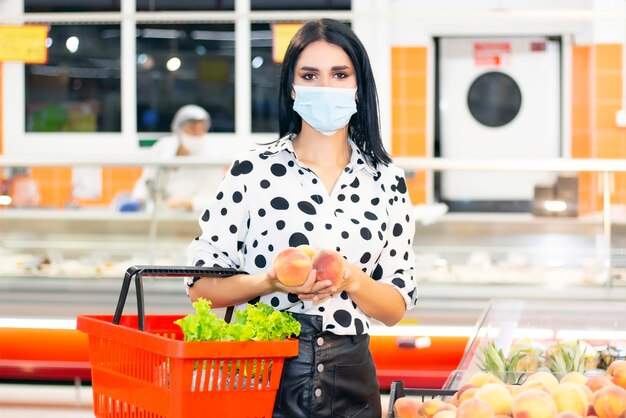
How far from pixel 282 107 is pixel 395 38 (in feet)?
21.1

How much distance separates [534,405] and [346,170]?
0.74 m

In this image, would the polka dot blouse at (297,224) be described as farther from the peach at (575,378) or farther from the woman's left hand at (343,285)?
the peach at (575,378)

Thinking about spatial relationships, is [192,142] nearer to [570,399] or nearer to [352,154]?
[352,154]

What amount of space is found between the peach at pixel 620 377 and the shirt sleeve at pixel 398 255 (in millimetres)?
466

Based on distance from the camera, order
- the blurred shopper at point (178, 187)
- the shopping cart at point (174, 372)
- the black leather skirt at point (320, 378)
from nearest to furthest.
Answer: the shopping cart at point (174, 372), the black leather skirt at point (320, 378), the blurred shopper at point (178, 187)

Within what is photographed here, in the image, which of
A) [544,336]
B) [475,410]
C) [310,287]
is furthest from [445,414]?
[544,336]

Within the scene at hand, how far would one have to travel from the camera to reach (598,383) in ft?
6.47

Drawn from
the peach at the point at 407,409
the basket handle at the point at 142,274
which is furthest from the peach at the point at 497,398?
the basket handle at the point at 142,274

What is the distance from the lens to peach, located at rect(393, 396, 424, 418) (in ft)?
6.02

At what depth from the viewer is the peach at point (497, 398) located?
6.12ft

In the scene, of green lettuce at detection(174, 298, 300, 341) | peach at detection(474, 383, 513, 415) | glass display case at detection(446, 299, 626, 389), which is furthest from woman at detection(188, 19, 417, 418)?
peach at detection(474, 383, 513, 415)

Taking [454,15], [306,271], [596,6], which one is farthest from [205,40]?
[306,271]

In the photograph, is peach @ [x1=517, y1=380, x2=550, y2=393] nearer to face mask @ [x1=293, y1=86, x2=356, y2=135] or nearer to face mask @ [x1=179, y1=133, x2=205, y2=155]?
face mask @ [x1=293, y1=86, x2=356, y2=135]

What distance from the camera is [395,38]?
8648 mm
